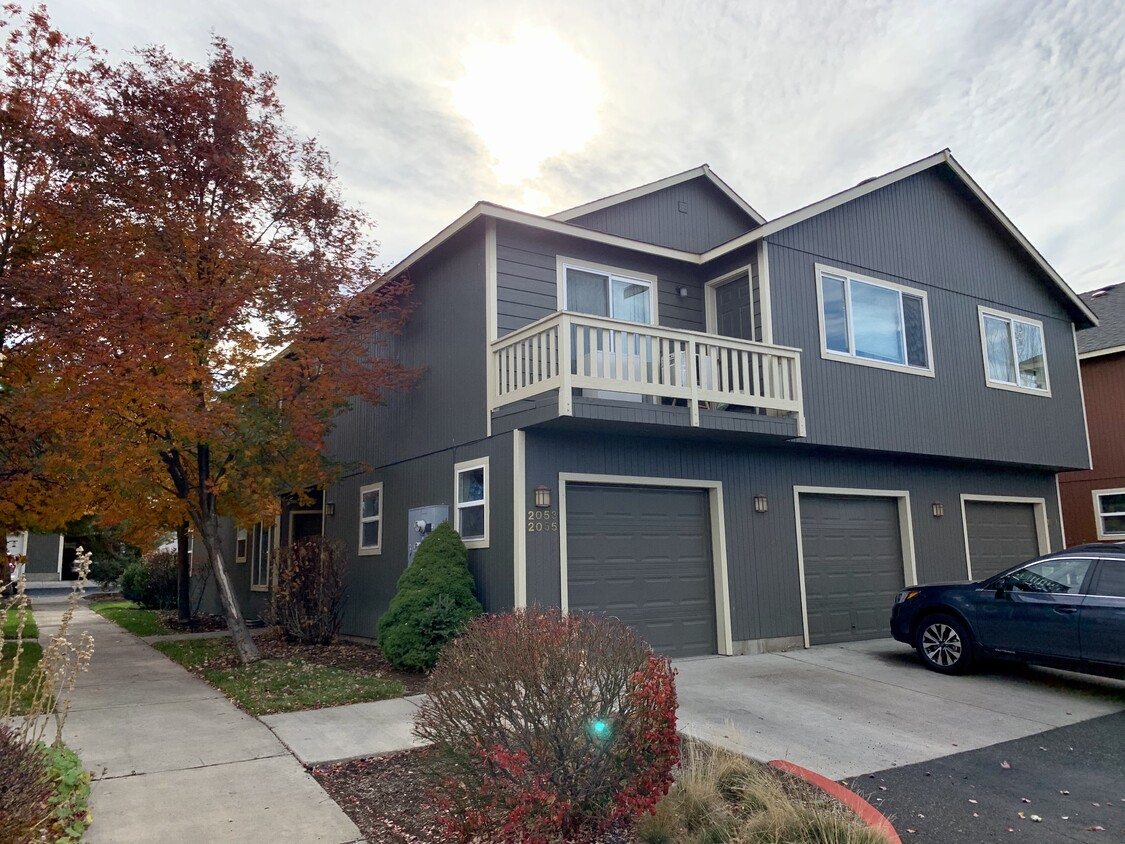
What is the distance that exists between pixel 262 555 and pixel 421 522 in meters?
8.18

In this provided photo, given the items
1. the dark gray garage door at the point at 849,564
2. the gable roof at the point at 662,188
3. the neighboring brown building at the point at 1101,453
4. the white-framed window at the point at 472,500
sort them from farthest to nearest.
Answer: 1. the neighboring brown building at the point at 1101,453
2. the dark gray garage door at the point at 849,564
3. the gable roof at the point at 662,188
4. the white-framed window at the point at 472,500

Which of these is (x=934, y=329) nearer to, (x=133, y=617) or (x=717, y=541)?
(x=717, y=541)

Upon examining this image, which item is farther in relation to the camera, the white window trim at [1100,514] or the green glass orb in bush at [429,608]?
the white window trim at [1100,514]

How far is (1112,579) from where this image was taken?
8070 mm

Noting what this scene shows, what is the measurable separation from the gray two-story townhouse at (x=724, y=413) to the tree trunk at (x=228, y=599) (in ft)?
7.87

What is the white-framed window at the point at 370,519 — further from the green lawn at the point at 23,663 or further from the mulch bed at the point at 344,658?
the green lawn at the point at 23,663

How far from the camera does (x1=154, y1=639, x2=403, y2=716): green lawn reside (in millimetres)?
7809

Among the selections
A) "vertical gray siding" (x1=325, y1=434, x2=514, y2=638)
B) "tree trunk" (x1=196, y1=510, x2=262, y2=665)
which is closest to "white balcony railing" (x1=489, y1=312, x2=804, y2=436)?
"vertical gray siding" (x1=325, y1=434, x2=514, y2=638)

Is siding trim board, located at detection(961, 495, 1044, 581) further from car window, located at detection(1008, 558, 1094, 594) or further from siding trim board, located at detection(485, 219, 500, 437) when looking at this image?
siding trim board, located at detection(485, 219, 500, 437)

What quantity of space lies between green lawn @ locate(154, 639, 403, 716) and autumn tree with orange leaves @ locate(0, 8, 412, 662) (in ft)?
2.36

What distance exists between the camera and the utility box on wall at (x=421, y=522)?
10.9 metres

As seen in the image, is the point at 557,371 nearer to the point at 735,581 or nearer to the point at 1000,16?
the point at 735,581

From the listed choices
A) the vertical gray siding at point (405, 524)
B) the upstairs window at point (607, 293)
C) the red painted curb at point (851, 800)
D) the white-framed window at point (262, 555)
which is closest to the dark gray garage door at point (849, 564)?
the upstairs window at point (607, 293)

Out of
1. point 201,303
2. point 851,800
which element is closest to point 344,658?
point 201,303
